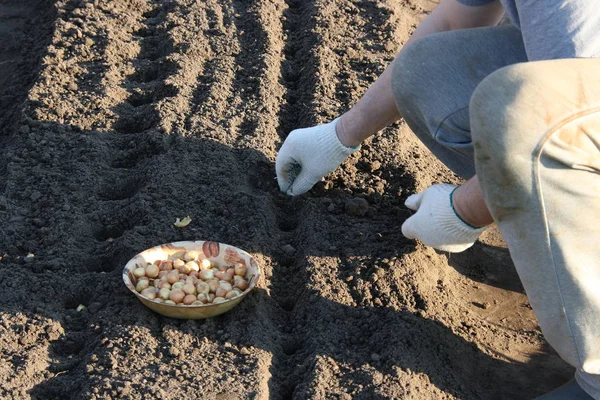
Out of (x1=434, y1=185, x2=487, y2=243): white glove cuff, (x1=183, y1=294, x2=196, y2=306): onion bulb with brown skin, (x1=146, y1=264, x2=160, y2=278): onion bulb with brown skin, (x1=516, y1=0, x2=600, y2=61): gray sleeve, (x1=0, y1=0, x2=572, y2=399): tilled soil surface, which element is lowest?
(x1=0, y1=0, x2=572, y2=399): tilled soil surface

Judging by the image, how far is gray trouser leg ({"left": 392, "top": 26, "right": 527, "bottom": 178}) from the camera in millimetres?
2725

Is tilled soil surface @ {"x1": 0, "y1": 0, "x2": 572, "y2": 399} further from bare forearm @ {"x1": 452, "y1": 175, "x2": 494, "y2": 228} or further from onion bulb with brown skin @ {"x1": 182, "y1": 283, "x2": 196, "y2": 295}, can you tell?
bare forearm @ {"x1": 452, "y1": 175, "x2": 494, "y2": 228}

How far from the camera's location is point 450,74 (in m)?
2.77

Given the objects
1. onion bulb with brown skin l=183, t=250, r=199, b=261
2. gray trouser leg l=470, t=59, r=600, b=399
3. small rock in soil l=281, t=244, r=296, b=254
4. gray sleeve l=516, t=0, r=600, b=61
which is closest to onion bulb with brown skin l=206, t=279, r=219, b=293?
onion bulb with brown skin l=183, t=250, r=199, b=261

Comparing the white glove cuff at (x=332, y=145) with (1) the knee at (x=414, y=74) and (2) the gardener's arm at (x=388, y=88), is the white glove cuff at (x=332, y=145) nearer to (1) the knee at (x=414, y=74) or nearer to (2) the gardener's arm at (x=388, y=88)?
(2) the gardener's arm at (x=388, y=88)

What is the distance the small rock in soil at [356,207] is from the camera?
10.9ft

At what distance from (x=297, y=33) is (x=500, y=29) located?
1.86m

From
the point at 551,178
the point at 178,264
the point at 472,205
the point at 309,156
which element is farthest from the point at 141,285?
the point at 551,178

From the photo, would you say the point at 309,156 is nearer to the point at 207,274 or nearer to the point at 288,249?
the point at 288,249

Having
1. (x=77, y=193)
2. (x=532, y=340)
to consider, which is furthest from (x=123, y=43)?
(x=532, y=340)

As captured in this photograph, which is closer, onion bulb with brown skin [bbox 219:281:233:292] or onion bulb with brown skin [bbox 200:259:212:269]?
onion bulb with brown skin [bbox 219:281:233:292]

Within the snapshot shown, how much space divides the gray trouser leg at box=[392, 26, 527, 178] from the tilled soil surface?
1.74ft

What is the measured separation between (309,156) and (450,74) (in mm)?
692

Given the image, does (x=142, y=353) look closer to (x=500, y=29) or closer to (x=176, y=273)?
(x=176, y=273)
